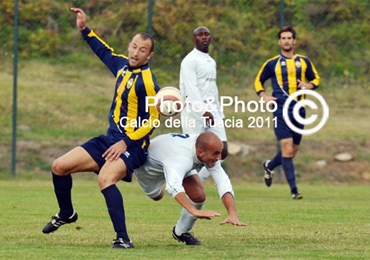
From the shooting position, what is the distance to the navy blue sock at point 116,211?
9039 mm

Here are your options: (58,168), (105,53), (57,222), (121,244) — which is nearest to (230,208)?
(121,244)

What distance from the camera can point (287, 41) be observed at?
1591 centimetres

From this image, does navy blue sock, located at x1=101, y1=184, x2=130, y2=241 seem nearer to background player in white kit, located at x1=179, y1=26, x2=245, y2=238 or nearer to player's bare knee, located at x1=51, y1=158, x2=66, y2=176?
player's bare knee, located at x1=51, y1=158, x2=66, y2=176

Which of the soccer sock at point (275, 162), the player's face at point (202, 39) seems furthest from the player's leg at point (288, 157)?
the player's face at point (202, 39)

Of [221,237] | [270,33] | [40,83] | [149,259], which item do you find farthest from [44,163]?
[149,259]

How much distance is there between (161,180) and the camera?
379 inches

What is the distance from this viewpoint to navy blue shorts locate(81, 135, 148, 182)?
9352mm

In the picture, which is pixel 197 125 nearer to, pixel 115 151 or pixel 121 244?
pixel 115 151

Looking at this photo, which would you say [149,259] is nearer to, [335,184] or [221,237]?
[221,237]

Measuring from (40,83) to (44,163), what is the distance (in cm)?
277

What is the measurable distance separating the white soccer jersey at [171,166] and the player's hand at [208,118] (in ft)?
14.7

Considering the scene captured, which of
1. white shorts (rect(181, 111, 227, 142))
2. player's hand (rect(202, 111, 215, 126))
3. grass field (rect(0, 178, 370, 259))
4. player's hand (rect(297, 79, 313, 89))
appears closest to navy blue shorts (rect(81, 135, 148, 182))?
grass field (rect(0, 178, 370, 259))

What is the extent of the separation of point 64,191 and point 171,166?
115cm

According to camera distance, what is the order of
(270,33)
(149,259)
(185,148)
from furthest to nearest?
(270,33) → (185,148) → (149,259)
